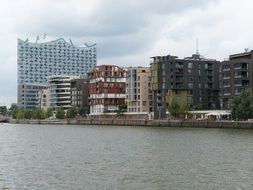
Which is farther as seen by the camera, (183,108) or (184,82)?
(184,82)

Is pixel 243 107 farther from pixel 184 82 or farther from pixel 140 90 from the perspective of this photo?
pixel 140 90

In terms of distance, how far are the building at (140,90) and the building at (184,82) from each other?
42.7 feet

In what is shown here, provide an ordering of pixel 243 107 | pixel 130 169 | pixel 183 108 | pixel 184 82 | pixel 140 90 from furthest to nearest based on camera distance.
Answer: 1. pixel 140 90
2. pixel 184 82
3. pixel 183 108
4. pixel 243 107
5. pixel 130 169

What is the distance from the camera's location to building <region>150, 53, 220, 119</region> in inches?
6914

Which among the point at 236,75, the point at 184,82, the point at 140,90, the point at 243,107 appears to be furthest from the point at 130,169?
the point at 140,90

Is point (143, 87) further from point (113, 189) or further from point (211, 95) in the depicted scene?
point (113, 189)

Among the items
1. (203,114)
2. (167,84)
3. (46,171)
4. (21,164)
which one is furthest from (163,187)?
(167,84)

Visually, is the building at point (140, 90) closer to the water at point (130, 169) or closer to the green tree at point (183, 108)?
the green tree at point (183, 108)

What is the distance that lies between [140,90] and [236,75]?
47.8 m

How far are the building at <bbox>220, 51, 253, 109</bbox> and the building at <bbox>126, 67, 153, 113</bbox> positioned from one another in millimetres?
40044

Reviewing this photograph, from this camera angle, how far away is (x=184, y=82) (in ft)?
579

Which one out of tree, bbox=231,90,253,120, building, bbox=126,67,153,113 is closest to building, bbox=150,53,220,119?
building, bbox=126,67,153,113

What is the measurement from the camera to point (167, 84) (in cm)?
17588

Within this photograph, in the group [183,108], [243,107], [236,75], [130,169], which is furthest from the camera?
[183,108]
